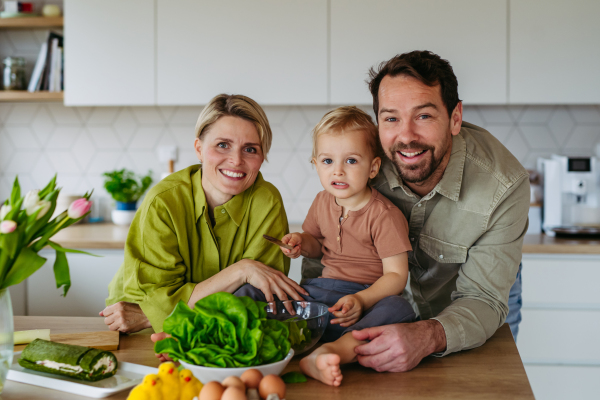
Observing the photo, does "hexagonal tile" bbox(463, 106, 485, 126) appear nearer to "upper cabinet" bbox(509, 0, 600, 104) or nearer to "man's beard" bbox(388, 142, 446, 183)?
"upper cabinet" bbox(509, 0, 600, 104)

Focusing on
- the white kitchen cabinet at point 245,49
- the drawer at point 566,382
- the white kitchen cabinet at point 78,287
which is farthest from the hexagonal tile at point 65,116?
the drawer at point 566,382

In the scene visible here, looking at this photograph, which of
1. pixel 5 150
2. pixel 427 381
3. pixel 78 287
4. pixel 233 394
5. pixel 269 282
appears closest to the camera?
pixel 233 394

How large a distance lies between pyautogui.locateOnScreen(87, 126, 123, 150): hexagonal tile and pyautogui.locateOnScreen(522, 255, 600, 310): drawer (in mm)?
2403

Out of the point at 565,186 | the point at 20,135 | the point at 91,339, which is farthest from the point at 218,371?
the point at 20,135

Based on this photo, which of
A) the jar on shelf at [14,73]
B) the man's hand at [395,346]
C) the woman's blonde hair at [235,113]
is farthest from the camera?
the jar on shelf at [14,73]

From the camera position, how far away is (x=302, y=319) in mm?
1123

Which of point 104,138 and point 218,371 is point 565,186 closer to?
point 218,371

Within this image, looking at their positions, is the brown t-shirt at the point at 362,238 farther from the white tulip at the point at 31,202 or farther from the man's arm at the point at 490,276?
the white tulip at the point at 31,202

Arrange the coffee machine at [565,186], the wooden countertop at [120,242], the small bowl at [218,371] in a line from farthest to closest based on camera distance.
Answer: the coffee machine at [565,186] < the wooden countertop at [120,242] < the small bowl at [218,371]

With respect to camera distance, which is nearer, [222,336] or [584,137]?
[222,336]

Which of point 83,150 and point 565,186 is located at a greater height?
point 83,150

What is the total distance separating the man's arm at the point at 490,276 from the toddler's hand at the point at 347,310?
19 cm

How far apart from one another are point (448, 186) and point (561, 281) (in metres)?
1.33

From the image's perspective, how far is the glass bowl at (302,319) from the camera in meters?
1.09
